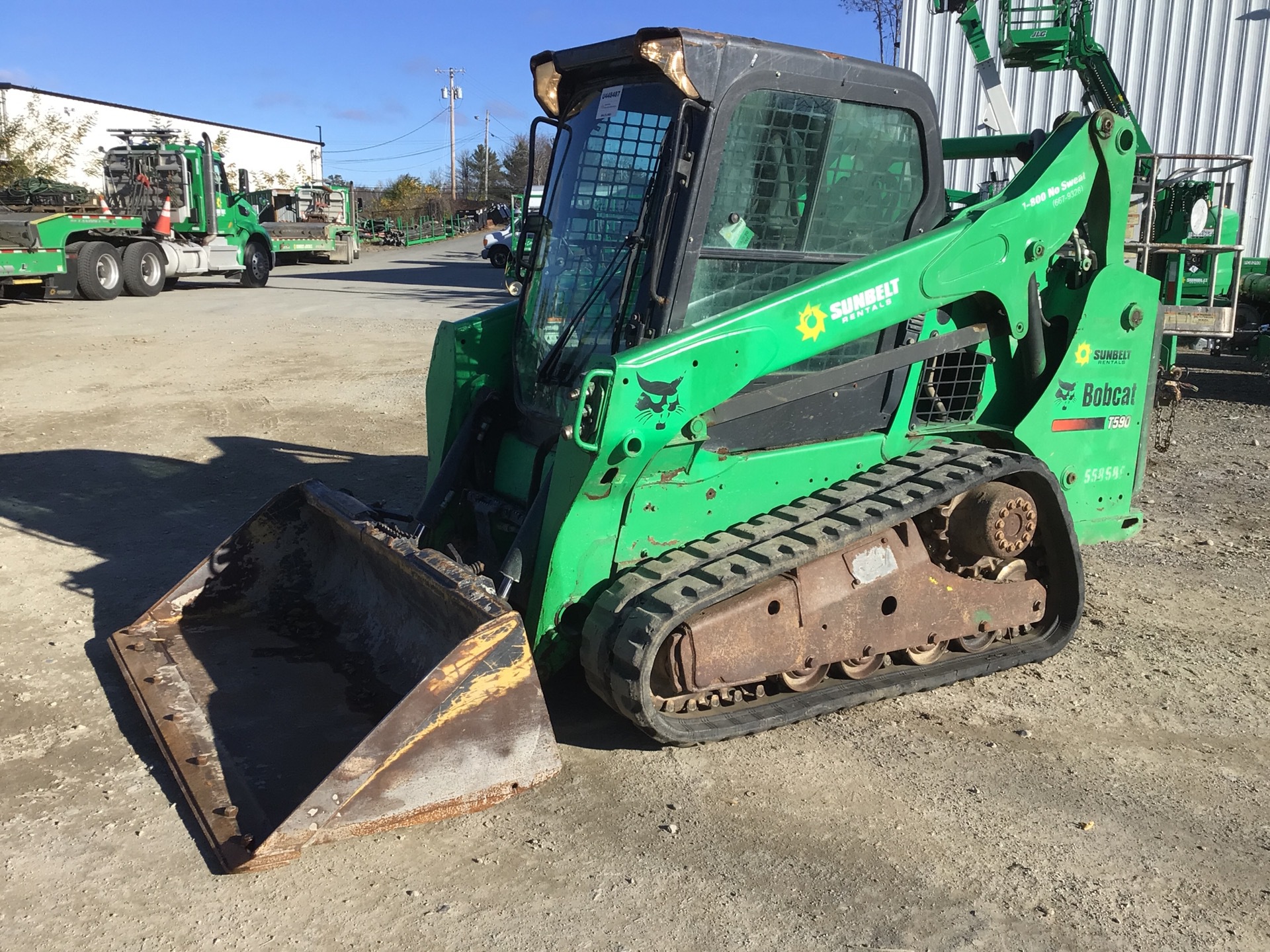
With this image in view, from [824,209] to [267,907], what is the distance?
115 inches

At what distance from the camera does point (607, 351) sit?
159 inches

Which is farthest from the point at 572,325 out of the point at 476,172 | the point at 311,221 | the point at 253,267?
the point at 476,172

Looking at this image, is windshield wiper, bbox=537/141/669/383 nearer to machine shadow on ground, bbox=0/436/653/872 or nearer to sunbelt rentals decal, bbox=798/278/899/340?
sunbelt rentals decal, bbox=798/278/899/340

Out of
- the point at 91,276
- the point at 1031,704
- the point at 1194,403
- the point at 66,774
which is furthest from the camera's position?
the point at 91,276

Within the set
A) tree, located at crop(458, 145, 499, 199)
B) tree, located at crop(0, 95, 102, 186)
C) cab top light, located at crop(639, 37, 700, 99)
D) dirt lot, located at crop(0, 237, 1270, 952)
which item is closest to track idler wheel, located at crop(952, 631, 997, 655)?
dirt lot, located at crop(0, 237, 1270, 952)

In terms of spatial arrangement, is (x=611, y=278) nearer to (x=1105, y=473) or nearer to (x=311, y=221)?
(x=1105, y=473)

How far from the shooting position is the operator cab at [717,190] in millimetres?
3719

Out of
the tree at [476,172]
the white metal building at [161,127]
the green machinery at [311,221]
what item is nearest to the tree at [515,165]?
the tree at [476,172]

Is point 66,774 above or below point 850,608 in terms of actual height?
below

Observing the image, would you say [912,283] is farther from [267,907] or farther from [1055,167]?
[267,907]

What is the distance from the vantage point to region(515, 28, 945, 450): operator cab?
3719 millimetres

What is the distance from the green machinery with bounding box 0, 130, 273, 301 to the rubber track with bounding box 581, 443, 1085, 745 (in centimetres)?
1775

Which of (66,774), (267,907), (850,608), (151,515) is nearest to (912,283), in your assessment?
(850,608)

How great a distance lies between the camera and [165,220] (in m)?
21.9
